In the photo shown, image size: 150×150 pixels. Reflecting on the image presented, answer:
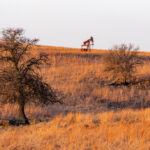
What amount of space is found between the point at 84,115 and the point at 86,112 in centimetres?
301

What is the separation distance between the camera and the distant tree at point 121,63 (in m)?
22.2

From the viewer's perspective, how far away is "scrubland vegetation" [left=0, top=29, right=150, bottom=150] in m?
6.76

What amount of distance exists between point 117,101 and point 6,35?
10414 mm

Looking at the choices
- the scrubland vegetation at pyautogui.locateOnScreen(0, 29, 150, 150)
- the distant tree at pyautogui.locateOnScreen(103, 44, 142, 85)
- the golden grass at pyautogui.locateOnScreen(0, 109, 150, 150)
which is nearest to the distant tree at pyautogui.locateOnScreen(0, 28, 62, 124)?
the scrubland vegetation at pyautogui.locateOnScreen(0, 29, 150, 150)

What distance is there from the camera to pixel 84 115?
37.5 feet

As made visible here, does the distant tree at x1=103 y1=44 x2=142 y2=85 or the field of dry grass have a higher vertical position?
the distant tree at x1=103 y1=44 x2=142 y2=85

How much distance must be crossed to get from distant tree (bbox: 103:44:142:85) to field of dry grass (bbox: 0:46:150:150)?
1.53 meters

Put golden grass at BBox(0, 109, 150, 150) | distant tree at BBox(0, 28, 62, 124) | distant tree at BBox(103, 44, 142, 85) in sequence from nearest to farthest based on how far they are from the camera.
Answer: golden grass at BBox(0, 109, 150, 150)
distant tree at BBox(0, 28, 62, 124)
distant tree at BBox(103, 44, 142, 85)

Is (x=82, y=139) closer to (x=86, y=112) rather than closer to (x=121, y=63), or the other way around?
(x=86, y=112)

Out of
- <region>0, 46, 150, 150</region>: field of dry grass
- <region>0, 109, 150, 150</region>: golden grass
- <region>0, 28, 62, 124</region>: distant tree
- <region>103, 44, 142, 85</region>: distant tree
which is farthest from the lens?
<region>103, 44, 142, 85</region>: distant tree

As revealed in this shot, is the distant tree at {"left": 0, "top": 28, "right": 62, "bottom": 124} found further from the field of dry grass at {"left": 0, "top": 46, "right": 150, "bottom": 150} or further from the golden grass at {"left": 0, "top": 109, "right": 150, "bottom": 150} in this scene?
the golden grass at {"left": 0, "top": 109, "right": 150, "bottom": 150}

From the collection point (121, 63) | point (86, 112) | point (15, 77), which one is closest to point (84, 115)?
point (86, 112)

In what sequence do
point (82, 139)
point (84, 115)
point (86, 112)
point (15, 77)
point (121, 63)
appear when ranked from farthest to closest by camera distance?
1. point (121, 63)
2. point (86, 112)
3. point (84, 115)
4. point (15, 77)
5. point (82, 139)

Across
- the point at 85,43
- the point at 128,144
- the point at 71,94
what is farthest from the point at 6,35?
the point at 85,43
